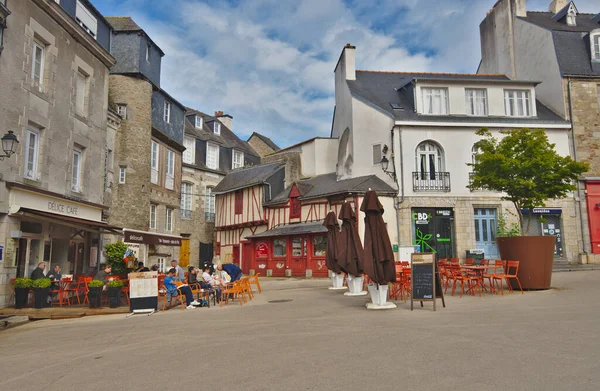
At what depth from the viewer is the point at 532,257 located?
11188mm

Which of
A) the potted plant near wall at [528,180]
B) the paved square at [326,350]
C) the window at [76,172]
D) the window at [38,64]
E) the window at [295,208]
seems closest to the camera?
the paved square at [326,350]

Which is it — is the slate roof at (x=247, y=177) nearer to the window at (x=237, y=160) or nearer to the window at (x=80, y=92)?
the window at (x=237, y=160)

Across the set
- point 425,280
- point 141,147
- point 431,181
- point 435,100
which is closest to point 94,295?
point 425,280

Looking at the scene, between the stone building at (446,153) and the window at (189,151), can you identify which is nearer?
the stone building at (446,153)

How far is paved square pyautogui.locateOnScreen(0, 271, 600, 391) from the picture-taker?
4363mm

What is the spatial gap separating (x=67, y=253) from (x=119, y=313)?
466cm

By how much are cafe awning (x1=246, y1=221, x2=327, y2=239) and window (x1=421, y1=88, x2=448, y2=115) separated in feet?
22.5

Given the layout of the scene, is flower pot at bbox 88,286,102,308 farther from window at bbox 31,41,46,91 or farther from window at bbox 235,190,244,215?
window at bbox 235,190,244,215

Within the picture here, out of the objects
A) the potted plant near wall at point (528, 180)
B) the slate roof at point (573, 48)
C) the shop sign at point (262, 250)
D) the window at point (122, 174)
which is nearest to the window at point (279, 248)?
the shop sign at point (262, 250)

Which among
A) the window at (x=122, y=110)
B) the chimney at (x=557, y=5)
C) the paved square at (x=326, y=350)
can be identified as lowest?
the paved square at (x=326, y=350)

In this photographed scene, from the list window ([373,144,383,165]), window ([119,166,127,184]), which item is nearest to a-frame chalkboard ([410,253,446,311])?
window ([373,144,383,165])

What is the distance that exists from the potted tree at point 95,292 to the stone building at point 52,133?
1.82 m

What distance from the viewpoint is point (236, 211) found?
90.5 ft

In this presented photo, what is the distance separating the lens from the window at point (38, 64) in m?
12.4
